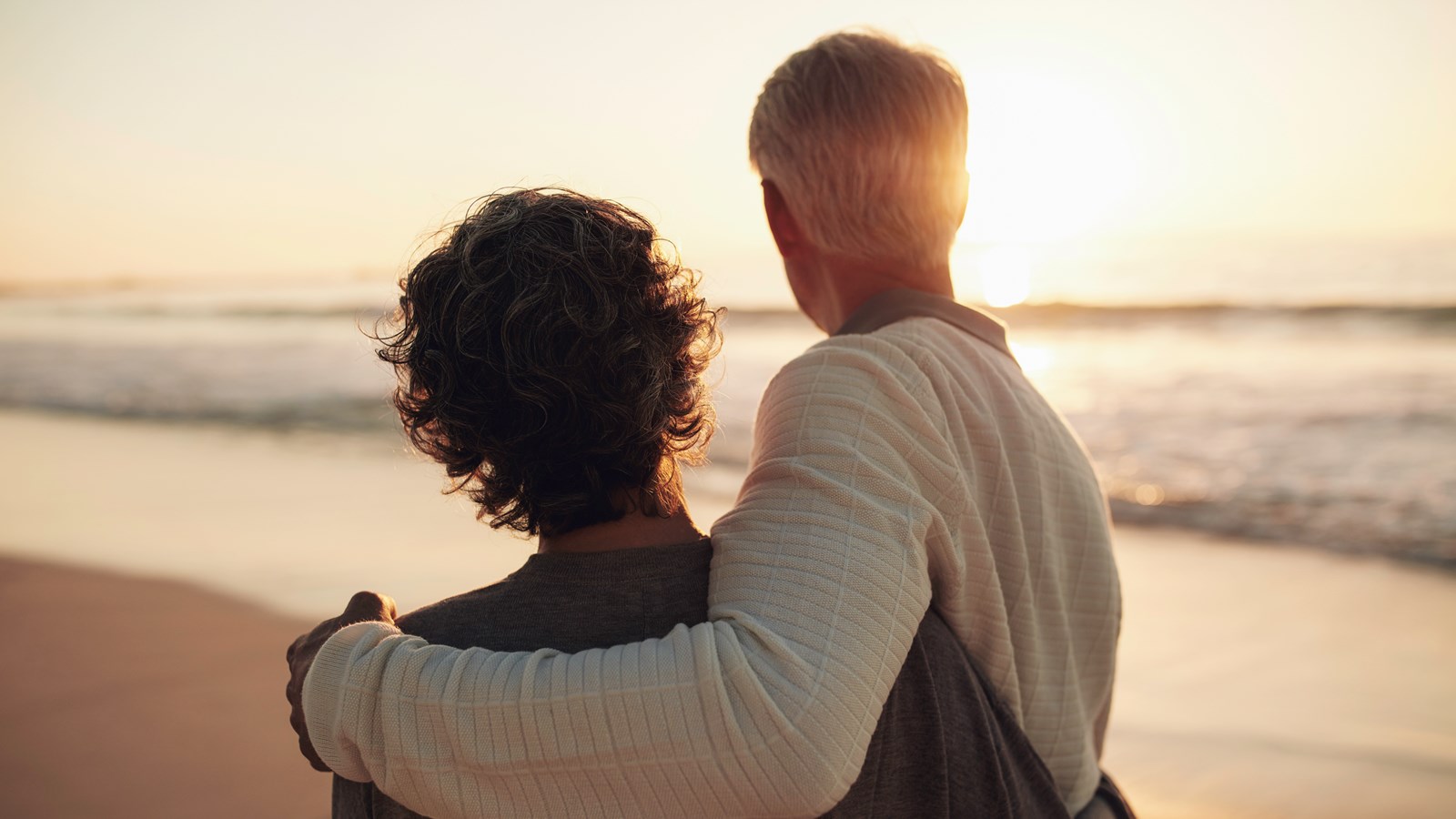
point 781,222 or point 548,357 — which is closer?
point 548,357

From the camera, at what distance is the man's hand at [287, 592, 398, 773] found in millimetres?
1278

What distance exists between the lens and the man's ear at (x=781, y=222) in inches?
71.7

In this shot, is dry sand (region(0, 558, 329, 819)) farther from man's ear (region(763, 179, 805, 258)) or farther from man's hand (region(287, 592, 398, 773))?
man's ear (region(763, 179, 805, 258))

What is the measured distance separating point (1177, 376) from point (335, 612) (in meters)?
9.59

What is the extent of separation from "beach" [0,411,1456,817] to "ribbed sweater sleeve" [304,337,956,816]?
7.23 ft

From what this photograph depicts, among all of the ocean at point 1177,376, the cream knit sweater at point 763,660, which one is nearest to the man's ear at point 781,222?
the ocean at point 1177,376

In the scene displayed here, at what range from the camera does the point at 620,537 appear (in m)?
1.36

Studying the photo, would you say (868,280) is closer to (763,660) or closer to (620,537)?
(620,537)

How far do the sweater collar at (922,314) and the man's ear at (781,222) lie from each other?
0.19m

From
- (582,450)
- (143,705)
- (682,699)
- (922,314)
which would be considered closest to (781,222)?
(922,314)

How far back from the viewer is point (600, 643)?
1.29m

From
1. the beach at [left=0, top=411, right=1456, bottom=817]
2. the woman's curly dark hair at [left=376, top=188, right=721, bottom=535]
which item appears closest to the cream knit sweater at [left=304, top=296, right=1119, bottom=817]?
the woman's curly dark hair at [left=376, top=188, right=721, bottom=535]

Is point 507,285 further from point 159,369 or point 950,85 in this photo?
point 159,369

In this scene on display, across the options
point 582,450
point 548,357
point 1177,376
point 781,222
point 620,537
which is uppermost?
point 781,222
